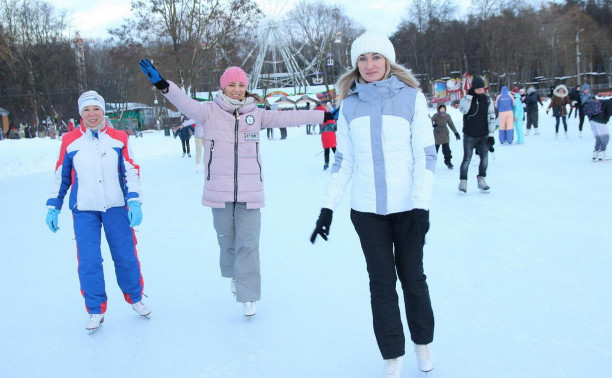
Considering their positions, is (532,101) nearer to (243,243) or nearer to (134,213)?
(243,243)

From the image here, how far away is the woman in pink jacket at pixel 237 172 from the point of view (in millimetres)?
3172

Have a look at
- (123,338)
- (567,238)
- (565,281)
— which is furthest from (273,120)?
(567,238)

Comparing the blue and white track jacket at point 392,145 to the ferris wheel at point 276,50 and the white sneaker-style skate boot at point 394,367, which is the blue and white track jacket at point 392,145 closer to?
the white sneaker-style skate boot at point 394,367

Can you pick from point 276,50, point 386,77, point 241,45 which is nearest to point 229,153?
point 386,77

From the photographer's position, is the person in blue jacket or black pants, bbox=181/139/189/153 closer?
the person in blue jacket

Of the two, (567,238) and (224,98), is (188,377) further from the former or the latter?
(567,238)

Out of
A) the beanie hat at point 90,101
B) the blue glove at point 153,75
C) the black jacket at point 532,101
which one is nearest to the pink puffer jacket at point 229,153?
the blue glove at point 153,75

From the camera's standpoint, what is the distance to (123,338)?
3.07 metres

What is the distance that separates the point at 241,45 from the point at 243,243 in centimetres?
2834

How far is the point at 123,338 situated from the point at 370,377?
1.52 m

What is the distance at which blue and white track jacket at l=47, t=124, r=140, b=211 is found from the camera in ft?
9.97

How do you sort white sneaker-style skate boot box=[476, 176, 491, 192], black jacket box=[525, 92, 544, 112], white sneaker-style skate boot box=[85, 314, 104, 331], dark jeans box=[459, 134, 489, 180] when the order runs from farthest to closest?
black jacket box=[525, 92, 544, 112]
white sneaker-style skate boot box=[476, 176, 491, 192]
dark jeans box=[459, 134, 489, 180]
white sneaker-style skate boot box=[85, 314, 104, 331]

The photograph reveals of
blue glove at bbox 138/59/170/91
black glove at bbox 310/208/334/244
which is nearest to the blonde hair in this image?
black glove at bbox 310/208/334/244

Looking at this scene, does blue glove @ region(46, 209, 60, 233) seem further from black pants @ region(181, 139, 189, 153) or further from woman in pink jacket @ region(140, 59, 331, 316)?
black pants @ region(181, 139, 189, 153)
